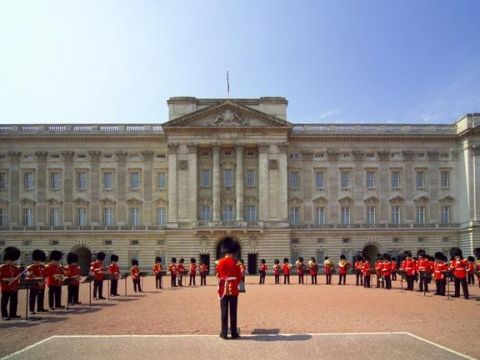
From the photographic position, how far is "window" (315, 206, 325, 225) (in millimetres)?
55625

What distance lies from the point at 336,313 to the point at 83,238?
42238mm

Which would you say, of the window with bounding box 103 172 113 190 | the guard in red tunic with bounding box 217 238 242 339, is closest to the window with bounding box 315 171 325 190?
the window with bounding box 103 172 113 190

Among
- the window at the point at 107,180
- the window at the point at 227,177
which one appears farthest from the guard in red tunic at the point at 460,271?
the window at the point at 107,180

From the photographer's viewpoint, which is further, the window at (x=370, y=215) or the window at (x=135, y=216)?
the window at (x=370, y=215)

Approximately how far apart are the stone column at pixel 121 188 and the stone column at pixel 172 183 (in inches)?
212

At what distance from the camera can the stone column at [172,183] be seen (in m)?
52.7

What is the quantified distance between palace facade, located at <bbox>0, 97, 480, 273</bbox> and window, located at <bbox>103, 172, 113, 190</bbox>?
145 millimetres

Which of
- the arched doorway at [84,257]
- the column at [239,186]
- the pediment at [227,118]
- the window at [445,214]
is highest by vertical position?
the pediment at [227,118]

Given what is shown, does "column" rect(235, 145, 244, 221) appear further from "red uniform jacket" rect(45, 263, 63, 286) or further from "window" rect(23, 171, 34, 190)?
"red uniform jacket" rect(45, 263, 63, 286)

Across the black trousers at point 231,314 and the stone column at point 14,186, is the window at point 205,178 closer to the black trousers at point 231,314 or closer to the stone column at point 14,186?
the stone column at point 14,186

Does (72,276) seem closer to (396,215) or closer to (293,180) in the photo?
(293,180)

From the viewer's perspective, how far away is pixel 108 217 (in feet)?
182

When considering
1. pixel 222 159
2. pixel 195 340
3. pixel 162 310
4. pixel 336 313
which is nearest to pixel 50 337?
pixel 195 340

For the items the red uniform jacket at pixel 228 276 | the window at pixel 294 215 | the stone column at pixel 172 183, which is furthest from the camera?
the window at pixel 294 215
